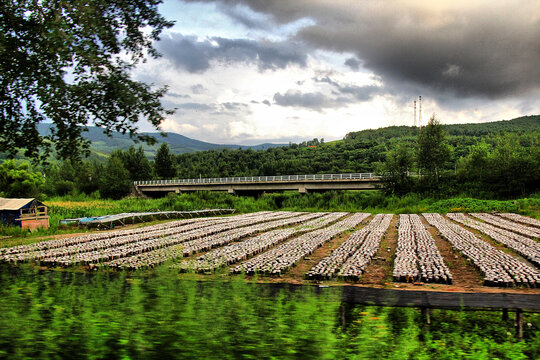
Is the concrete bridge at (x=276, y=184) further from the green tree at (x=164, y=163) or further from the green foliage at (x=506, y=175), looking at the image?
the green tree at (x=164, y=163)

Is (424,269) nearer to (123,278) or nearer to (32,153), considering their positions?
(123,278)

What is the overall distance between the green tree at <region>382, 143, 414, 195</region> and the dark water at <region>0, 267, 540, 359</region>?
44.0m

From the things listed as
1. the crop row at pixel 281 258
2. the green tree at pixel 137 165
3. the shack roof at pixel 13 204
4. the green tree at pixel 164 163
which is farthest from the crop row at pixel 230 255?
the green tree at pixel 137 165

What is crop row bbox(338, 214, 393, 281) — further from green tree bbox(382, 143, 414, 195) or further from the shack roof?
green tree bbox(382, 143, 414, 195)

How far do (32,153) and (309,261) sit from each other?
920cm

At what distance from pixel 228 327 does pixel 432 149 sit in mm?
51580

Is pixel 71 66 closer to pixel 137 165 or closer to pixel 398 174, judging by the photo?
pixel 398 174

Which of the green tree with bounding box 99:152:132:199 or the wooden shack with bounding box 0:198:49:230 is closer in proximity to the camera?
the wooden shack with bounding box 0:198:49:230

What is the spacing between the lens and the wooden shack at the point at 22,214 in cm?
→ 2195

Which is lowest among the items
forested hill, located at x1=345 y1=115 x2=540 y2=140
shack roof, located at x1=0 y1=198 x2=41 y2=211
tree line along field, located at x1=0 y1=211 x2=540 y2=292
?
tree line along field, located at x1=0 y1=211 x2=540 y2=292

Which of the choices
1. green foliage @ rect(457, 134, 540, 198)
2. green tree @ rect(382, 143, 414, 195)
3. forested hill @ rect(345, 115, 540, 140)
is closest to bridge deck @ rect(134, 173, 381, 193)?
green tree @ rect(382, 143, 414, 195)

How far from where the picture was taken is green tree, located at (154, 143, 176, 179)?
317 feet

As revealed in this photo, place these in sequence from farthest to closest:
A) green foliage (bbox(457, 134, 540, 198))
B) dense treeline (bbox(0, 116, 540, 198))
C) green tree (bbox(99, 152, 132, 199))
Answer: green tree (bbox(99, 152, 132, 199)) < dense treeline (bbox(0, 116, 540, 198)) < green foliage (bbox(457, 134, 540, 198))

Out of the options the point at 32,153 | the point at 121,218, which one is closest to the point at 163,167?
the point at 121,218
